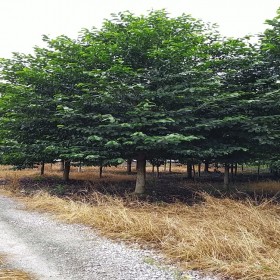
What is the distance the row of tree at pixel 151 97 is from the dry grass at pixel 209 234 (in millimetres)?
2538

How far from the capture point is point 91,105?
1216 cm

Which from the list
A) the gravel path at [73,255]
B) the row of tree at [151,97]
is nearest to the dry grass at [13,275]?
the gravel path at [73,255]

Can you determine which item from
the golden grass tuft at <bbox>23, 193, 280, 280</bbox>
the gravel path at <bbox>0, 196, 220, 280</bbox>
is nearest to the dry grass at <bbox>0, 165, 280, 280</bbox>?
the golden grass tuft at <bbox>23, 193, 280, 280</bbox>

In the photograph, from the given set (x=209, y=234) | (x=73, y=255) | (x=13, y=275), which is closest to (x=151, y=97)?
(x=209, y=234)

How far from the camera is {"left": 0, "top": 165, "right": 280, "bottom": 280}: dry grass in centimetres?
528

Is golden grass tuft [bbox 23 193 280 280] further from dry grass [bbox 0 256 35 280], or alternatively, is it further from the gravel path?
dry grass [bbox 0 256 35 280]

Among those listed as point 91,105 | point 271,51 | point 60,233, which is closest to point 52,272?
point 60,233

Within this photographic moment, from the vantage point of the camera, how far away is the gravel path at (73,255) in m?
5.08

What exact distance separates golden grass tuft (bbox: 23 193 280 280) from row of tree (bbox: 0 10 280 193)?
2.55 m

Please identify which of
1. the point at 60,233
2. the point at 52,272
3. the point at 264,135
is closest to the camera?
the point at 52,272

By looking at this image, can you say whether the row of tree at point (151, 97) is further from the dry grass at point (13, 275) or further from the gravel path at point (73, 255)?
the dry grass at point (13, 275)

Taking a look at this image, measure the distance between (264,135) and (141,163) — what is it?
5282mm

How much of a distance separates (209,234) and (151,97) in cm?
650

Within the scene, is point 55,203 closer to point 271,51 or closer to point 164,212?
point 164,212
